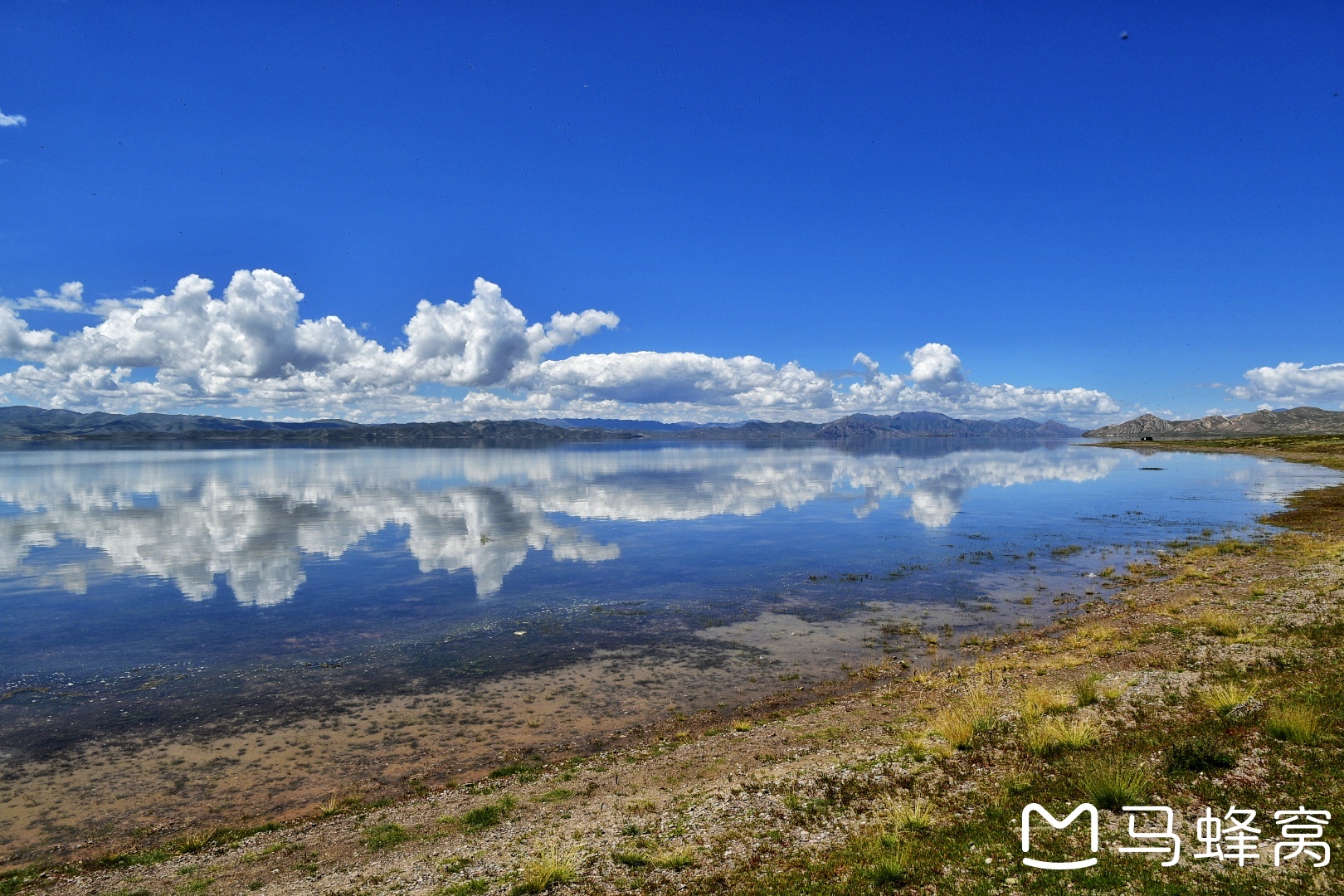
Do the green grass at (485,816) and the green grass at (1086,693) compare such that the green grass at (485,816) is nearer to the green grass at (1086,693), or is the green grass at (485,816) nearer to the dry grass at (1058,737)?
the dry grass at (1058,737)

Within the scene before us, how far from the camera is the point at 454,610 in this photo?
30750mm

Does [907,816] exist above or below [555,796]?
above

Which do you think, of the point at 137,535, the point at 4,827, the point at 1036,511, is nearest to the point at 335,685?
the point at 4,827

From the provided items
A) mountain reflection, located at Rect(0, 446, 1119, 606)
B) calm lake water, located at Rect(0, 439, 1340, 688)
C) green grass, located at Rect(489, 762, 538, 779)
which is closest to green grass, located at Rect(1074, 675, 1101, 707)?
green grass, located at Rect(489, 762, 538, 779)

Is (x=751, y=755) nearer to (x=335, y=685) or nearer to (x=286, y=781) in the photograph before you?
(x=286, y=781)

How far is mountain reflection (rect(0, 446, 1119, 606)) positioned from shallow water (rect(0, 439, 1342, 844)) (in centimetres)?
48

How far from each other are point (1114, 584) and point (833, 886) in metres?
32.4

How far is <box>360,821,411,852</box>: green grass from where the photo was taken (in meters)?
12.3

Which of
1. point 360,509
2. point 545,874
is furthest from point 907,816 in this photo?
point 360,509

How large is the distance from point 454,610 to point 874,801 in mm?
23487

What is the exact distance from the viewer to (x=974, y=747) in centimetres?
1367

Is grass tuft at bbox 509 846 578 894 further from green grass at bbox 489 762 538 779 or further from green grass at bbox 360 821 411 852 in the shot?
green grass at bbox 489 762 538 779

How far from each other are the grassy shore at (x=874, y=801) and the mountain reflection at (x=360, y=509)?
21528 millimetres

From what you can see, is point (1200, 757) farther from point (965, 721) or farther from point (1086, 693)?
point (1086, 693)
